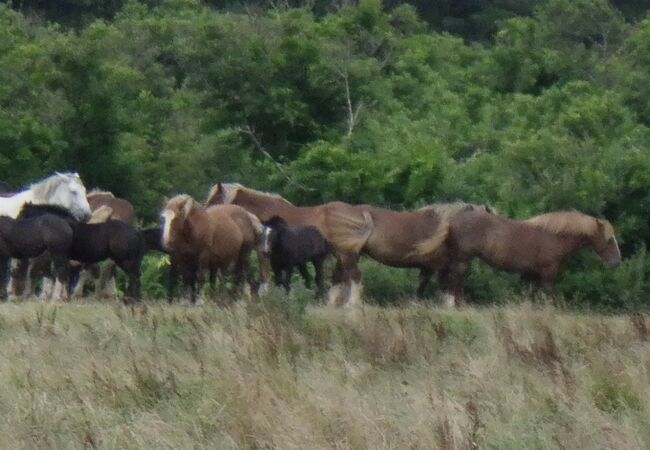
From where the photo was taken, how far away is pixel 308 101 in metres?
32.4

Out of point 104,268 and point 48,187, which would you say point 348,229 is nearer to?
point 104,268

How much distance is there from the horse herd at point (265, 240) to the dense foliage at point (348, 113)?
2252 mm

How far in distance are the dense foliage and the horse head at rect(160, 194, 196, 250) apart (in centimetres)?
589

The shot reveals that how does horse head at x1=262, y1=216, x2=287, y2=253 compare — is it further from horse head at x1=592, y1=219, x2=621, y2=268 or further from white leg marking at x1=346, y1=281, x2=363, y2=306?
horse head at x1=592, y1=219, x2=621, y2=268

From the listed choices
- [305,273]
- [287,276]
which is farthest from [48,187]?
[305,273]

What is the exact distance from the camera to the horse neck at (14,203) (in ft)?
62.6

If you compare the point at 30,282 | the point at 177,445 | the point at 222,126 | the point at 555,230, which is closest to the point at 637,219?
the point at 555,230

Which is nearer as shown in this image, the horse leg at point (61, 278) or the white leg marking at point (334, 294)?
the horse leg at point (61, 278)

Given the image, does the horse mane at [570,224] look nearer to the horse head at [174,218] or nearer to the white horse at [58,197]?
the horse head at [174,218]

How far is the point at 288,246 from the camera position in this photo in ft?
62.5

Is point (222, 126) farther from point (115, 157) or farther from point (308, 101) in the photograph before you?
point (115, 157)

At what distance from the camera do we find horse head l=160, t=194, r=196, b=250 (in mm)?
17984

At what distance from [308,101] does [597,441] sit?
2302cm

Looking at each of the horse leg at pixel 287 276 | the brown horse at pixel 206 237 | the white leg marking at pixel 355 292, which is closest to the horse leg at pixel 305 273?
the horse leg at pixel 287 276
